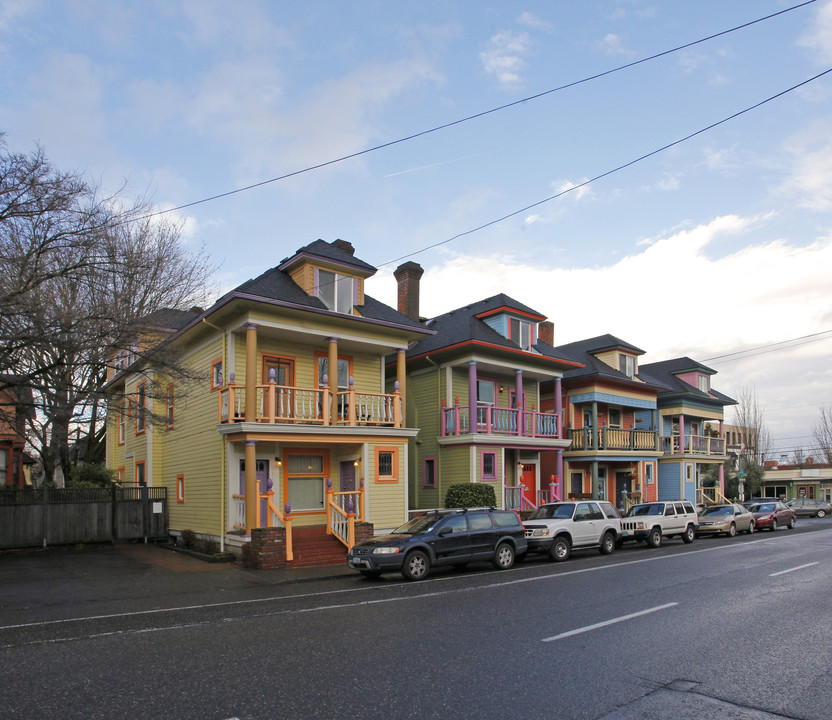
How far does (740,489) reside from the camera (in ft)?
151

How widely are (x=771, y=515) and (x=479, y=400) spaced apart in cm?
1509

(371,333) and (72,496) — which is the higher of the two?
(371,333)

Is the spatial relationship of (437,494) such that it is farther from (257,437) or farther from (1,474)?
(1,474)

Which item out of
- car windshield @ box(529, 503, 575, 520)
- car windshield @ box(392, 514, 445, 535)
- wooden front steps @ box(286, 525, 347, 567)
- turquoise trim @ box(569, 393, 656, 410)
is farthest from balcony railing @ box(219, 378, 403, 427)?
turquoise trim @ box(569, 393, 656, 410)

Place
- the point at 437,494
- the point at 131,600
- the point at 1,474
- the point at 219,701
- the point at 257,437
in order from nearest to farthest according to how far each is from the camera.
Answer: the point at 219,701 → the point at 131,600 → the point at 257,437 → the point at 437,494 → the point at 1,474

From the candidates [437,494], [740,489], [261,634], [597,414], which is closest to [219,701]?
[261,634]

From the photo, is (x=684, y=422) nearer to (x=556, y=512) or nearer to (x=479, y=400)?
(x=479, y=400)

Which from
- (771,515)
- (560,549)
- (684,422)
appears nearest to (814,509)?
(684,422)

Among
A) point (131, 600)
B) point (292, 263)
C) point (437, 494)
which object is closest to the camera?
point (131, 600)

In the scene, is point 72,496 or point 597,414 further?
point 597,414

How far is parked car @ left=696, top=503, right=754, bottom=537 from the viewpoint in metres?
26.9

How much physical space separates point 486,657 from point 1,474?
109 feet

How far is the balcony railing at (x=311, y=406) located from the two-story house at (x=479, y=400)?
15.2 feet

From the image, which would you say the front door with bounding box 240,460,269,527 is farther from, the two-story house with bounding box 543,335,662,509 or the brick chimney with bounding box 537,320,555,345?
the brick chimney with bounding box 537,320,555,345
